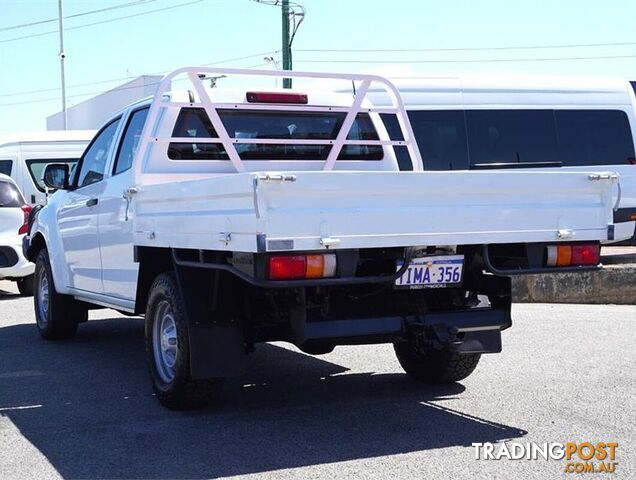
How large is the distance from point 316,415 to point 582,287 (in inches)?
285

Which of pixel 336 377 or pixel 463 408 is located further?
pixel 336 377

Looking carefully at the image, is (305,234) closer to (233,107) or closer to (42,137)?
(233,107)

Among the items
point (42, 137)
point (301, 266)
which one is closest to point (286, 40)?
point (42, 137)

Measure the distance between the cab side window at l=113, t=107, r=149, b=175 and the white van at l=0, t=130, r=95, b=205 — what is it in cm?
998

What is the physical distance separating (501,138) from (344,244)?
10.9 metres

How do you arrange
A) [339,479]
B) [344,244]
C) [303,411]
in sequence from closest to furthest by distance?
1. [339,479]
2. [344,244]
3. [303,411]

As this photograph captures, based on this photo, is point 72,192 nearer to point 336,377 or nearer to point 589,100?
point 336,377

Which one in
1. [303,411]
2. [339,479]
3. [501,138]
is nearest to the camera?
[339,479]

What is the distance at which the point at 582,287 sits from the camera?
1235 cm

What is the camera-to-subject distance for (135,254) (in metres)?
6.54

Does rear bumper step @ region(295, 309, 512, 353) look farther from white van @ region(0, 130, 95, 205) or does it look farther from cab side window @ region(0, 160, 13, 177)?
cab side window @ region(0, 160, 13, 177)

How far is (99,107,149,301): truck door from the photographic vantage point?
7.00 m

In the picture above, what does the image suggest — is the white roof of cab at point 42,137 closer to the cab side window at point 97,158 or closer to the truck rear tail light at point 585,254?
the cab side window at point 97,158

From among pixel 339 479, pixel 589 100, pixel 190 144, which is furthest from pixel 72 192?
pixel 589 100
